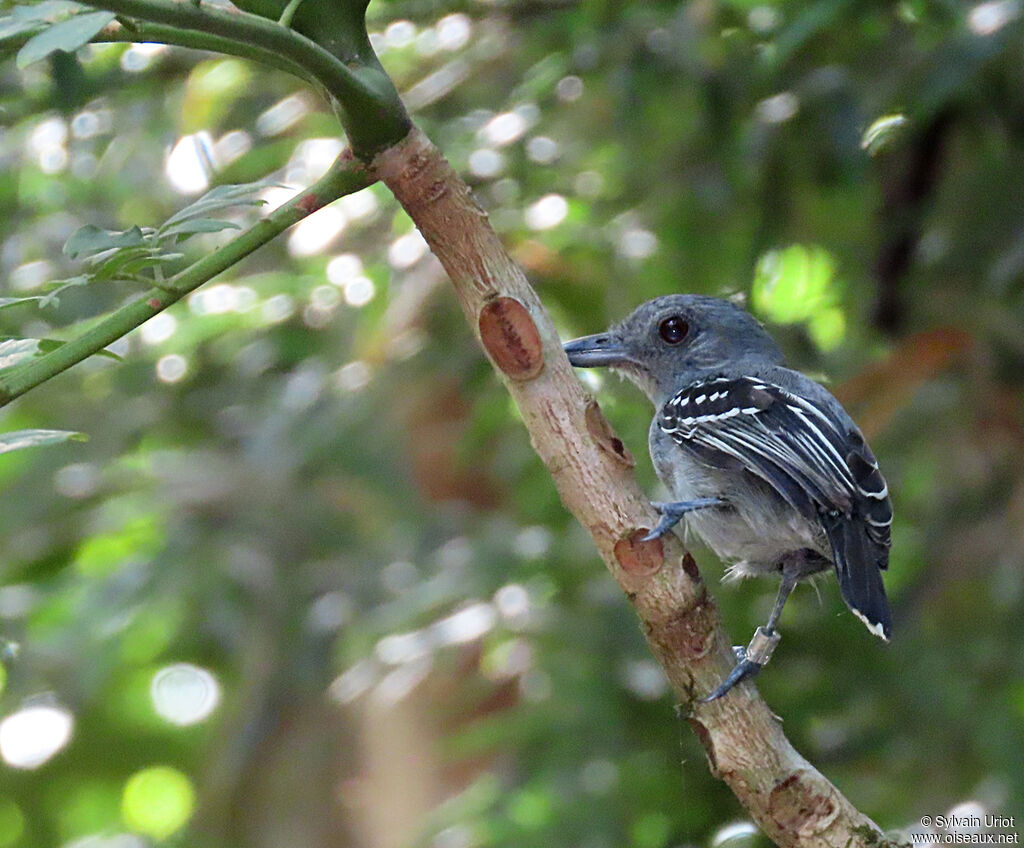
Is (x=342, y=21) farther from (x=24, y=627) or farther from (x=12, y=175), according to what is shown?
(x=24, y=627)

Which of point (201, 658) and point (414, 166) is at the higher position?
point (201, 658)

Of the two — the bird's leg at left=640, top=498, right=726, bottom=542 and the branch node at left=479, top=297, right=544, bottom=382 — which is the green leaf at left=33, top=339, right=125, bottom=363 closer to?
the branch node at left=479, top=297, right=544, bottom=382

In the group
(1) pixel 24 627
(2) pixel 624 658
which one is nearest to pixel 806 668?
(2) pixel 624 658

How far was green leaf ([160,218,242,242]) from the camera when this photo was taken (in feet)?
4.91

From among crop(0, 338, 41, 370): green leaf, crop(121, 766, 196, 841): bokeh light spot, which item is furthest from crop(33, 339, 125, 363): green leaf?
crop(121, 766, 196, 841): bokeh light spot

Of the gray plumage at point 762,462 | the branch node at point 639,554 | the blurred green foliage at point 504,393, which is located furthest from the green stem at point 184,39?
the blurred green foliage at point 504,393

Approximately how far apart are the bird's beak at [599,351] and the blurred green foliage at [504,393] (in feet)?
1.47

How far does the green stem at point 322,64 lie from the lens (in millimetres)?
1259

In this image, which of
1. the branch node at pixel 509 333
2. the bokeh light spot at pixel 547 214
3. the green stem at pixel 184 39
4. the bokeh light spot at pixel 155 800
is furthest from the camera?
the bokeh light spot at pixel 155 800

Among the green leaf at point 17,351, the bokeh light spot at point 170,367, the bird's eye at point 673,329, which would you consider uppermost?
the bokeh light spot at point 170,367

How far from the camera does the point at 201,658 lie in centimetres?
554

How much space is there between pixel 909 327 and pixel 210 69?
2413 mm

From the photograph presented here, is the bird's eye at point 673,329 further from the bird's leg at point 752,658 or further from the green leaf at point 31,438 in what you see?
the green leaf at point 31,438

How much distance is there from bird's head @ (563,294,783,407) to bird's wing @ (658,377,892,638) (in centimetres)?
33
